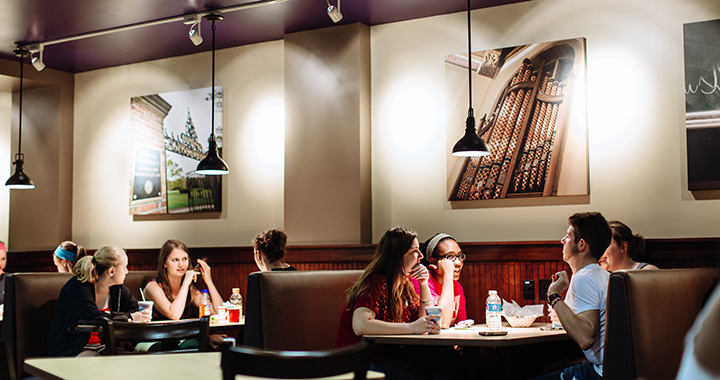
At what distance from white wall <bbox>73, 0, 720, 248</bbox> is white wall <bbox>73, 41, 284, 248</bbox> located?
13mm

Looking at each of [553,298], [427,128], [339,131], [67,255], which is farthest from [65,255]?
[553,298]

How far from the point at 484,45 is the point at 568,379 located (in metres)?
2.90

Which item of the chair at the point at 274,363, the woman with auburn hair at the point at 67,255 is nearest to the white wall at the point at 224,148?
the woman with auburn hair at the point at 67,255

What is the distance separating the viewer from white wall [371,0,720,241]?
447 cm

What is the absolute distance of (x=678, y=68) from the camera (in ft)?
14.7

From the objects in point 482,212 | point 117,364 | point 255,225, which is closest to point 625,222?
point 482,212

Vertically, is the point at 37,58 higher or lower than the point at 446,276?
higher

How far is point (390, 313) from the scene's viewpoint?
346 centimetres

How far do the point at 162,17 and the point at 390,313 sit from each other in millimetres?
3438

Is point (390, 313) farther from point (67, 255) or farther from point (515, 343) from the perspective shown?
point (67, 255)

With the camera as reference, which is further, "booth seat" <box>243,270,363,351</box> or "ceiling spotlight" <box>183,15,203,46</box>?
"ceiling spotlight" <box>183,15,203,46</box>

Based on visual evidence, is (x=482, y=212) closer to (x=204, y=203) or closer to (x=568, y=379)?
(x=568, y=379)

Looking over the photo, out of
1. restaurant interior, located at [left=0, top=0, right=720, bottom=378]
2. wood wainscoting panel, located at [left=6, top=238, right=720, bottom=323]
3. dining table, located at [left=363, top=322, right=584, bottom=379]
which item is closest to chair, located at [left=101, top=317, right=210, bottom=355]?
dining table, located at [left=363, top=322, right=584, bottom=379]

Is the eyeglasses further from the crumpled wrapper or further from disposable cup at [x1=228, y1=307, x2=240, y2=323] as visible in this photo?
disposable cup at [x1=228, y1=307, x2=240, y2=323]
